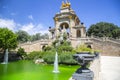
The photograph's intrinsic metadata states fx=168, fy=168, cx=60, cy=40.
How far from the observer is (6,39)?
61.8 feet

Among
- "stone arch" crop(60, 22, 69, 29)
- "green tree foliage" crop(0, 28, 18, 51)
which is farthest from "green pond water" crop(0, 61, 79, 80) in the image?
"stone arch" crop(60, 22, 69, 29)

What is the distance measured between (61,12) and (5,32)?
9912mm

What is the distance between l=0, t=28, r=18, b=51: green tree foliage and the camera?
724 inches

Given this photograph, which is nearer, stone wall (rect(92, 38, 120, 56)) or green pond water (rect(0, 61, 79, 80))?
green pond water (rect(0, 61, 79, 80))

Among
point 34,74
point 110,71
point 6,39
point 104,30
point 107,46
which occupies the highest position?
point 104,30

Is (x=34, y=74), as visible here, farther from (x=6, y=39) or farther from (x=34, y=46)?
(x=34, y=46)

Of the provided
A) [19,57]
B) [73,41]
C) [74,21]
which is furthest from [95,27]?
[19,57]

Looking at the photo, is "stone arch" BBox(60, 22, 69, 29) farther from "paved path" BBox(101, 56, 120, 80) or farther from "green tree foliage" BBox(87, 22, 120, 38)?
"paved path" BBox(101, 56, 120, 80)

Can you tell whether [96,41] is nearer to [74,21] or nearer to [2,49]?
[74,21]

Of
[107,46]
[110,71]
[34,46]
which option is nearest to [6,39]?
[34,46]

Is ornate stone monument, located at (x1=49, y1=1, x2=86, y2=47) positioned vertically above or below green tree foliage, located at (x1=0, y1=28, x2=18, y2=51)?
above

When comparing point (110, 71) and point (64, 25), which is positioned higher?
point (64, 25)

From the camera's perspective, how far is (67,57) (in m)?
15.1

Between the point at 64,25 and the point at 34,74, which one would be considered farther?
the point at 64,25
